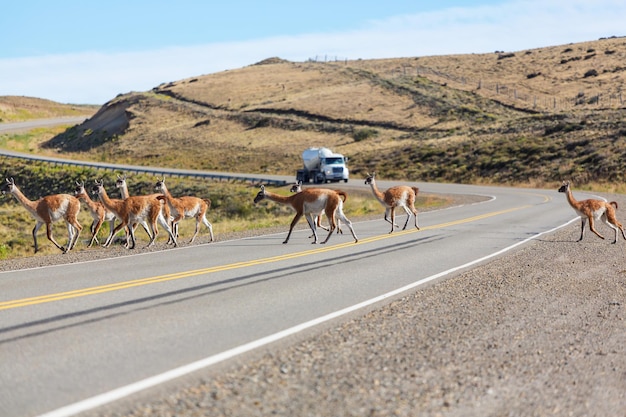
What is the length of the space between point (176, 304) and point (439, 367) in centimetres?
418

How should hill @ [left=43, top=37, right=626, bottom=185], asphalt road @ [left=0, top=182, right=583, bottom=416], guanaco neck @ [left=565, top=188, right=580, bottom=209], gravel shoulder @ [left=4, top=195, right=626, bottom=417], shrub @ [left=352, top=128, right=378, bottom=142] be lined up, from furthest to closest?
1. shrub @ [left=352, top=128, right=378, bottom=142]
2. hill @ [left=43, top=37, right=626, bottom=185]
3. guanaco neck @ [left=565, top=188, right=580, bottom=209]
4. asphalt road @ [left=0, top=182, right=583, bottom=416]
5. gravel shoulder @ [left=4, top=195, right=626, bottom=417]

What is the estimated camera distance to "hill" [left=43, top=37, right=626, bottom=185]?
62.9 m

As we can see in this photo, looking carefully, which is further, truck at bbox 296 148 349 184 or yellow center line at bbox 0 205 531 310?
truck at bbox 296 148 349 184

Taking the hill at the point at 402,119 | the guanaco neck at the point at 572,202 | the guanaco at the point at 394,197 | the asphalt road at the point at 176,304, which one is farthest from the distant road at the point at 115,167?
the asphalt road at the point at 176,304

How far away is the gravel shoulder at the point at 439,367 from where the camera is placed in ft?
18.8

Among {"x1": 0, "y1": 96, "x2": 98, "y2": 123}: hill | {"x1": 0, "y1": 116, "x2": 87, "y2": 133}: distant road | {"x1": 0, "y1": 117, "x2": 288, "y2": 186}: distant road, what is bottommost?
{"x1": 0, "y1": 117, "x2": 288, "y2": 186}: distant road

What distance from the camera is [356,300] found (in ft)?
33.5

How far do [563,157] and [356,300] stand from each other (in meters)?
53.3

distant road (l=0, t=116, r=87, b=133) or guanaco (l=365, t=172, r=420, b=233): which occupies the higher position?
distant road (l=0, t=116, r=87, b=133)

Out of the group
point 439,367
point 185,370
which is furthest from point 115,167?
point 439,367

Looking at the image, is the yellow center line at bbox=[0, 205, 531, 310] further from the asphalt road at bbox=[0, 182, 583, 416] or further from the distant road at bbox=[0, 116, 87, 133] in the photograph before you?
the distant road at bbox=[0, 116, 87, 133]

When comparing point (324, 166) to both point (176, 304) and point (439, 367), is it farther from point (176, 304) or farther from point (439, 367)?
point (439, 367)

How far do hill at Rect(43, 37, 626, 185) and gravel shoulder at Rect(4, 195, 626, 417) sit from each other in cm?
4594

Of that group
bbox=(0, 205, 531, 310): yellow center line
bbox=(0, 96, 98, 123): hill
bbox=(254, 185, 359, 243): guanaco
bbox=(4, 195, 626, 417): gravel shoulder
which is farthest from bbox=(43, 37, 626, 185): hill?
bbox=(4, 195, 626, 417): gravel shoulder
